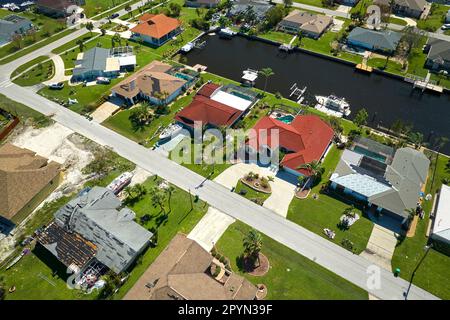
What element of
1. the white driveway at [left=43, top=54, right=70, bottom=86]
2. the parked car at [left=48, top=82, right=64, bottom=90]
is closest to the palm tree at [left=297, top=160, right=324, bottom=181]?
the parked car at [left=48, top=82, right=64, bottom=90]

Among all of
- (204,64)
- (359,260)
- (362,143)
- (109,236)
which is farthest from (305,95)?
(109,236)

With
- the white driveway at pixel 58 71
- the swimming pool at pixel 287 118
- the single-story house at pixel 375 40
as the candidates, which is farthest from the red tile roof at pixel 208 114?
the single-story house at pixel 375 40

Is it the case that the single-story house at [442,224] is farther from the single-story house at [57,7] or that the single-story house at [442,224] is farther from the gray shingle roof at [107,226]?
the single-story house at [57,7]

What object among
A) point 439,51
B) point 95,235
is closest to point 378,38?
point 439,51

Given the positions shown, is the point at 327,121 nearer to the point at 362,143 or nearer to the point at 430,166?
the point at 362,143

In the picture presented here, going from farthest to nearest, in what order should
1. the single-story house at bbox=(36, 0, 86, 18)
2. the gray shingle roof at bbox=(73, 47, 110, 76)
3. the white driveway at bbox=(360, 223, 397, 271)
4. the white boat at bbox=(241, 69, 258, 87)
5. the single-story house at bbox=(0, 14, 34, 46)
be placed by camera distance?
the single-story house at bbox=(36, 0, 86, 18)
the single-story house at bbox=(0, 14, 34, 46)
the gray shingle roof at bbox=(73, 47, 110, 76)
the white boat at bbox=(241, 69, 258, 87)
the white driveway at bbox=(360, 223, 397, 271)

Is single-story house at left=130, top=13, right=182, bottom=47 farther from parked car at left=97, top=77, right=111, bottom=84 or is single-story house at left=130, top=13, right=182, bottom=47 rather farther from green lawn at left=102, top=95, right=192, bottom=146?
green lawn at left=102, top=95, right=192, bottom=146
